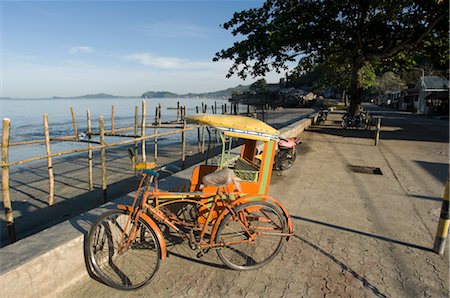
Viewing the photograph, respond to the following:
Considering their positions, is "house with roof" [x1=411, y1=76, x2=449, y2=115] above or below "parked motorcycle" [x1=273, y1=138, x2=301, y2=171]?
above

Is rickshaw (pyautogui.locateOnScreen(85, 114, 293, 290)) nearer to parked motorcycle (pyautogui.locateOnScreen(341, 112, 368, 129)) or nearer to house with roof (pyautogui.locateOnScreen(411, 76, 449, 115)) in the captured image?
parked motorcycle (pyautogui.locateOnScreen(341, 112, 368, 129))

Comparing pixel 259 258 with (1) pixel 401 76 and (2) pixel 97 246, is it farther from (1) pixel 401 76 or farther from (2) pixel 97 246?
(1) pixel 401 76

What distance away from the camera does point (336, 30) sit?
15.8 m

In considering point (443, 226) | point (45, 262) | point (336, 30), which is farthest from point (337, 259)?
point (336, 30)

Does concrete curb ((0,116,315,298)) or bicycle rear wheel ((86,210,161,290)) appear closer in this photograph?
concrete curb ((0,116,315,298))

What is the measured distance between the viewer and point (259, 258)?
12.4 ft

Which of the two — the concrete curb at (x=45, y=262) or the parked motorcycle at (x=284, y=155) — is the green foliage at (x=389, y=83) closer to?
the parked motorcycle at (x=284, y=155)

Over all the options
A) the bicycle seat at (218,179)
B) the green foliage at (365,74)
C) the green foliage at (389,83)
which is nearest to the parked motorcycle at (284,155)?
the bicycle seat at (218,179)

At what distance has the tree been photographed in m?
14.5

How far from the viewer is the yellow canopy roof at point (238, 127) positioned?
12.4 ft

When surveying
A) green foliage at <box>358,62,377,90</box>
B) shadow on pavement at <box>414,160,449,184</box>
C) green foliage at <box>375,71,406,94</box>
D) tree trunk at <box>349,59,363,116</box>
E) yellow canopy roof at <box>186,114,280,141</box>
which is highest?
green foliage at <box>375,71,406,94</box>

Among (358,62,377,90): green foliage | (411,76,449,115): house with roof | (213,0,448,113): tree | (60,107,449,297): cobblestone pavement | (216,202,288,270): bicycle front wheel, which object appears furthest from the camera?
(411,76,449,115): house with roof

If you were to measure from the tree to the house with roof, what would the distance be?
18.8m

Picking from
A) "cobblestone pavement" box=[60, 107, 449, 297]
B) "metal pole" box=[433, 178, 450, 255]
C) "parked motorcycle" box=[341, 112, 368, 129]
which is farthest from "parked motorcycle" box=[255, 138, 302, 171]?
"parked motorcycle" box=[341, 112, 368, 129]
